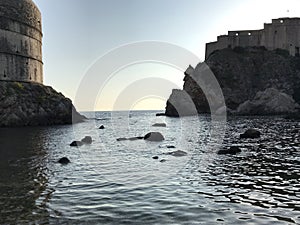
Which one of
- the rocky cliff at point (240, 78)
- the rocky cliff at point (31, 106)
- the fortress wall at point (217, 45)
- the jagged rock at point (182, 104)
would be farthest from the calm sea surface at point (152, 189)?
the fortress wall at point (217, 45)

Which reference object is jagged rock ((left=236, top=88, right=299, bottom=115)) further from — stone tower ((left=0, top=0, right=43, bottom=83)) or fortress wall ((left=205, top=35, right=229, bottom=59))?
stone tower ((left=0, top=0, right=43, bottom=83))

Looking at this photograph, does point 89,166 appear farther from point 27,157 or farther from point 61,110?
point 61,110

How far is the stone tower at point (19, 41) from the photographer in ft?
180

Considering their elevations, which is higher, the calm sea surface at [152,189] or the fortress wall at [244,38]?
the fortress wall at [244,38]

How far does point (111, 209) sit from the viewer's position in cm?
1007

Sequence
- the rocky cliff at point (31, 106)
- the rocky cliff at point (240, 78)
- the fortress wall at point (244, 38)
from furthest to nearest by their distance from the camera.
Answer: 1. the fortress wall at point (244, 38)
2. the rocky cliff at point (240, 78)
3. the rocky cliff at point (31, 106)

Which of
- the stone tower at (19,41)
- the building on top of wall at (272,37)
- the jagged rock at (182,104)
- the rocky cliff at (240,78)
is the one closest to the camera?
the stone tower at (19,41)

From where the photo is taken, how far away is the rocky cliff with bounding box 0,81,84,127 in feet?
165

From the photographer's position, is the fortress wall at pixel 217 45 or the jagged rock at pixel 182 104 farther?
the fortress wall at pixel 217 45

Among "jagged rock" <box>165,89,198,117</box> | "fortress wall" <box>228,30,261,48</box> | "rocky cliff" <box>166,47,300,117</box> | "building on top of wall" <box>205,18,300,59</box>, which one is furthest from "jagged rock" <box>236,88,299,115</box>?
"fortress wall" <box>228,30,261,48</box>

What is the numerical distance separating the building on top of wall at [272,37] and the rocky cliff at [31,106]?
203 feet

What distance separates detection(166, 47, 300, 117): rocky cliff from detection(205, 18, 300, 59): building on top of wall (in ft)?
6.18

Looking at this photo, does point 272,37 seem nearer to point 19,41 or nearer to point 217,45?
point 217,45

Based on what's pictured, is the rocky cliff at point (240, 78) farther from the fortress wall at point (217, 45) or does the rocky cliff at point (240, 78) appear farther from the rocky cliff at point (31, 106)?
the rocky cliff at point (31, 106)
